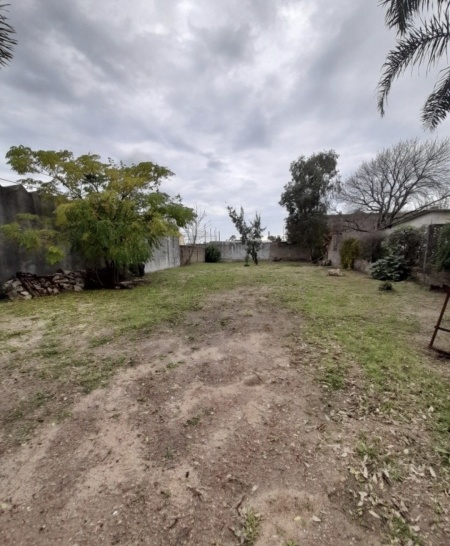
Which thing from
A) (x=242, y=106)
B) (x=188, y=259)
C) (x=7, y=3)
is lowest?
(x=188, y=259)

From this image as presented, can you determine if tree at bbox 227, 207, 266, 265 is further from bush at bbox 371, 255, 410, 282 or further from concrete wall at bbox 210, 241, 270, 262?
bush at bbox 371, 255, 410, 282

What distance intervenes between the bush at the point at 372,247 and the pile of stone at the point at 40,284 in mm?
9195

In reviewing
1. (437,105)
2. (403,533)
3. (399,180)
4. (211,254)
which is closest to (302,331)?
(403,533)

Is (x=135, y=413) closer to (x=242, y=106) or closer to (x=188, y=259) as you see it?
(x=242, y=106)

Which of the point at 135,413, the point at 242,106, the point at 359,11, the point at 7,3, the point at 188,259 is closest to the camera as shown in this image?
the point at 135,413

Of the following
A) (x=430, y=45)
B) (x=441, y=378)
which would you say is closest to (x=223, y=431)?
(x=441, y=378)

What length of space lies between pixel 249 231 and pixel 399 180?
32.7 feet

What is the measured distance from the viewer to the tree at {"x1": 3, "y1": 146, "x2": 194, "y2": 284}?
537 centimetres

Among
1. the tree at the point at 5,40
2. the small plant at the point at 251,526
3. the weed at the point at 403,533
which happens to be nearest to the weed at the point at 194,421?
the small plant at the point at 251,526

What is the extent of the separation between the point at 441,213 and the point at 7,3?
1224cm

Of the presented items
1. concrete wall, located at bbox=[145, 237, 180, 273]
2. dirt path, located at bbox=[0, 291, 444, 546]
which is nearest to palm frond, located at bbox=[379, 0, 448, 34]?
dirt path, located at bbox=[0, 291, 444, 546]

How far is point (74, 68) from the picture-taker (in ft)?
16.2

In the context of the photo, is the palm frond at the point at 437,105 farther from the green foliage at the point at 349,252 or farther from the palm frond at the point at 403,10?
the green foliage at the point at 349,252

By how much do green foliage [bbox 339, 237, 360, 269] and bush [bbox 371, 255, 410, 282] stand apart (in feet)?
7.55
